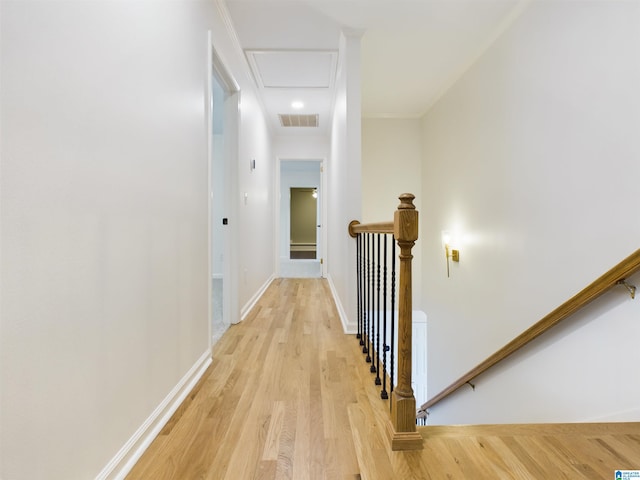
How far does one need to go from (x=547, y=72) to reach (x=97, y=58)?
104 inches

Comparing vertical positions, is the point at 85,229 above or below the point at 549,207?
below

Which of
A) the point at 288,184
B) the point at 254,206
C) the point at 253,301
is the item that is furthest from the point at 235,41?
the point at 288,184

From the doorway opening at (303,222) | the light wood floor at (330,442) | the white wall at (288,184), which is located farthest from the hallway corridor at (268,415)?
the doorway opening at (303,222)

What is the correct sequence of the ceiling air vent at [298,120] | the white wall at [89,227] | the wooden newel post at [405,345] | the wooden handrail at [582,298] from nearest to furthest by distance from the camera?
the white wall at [89,227] → the wooden newel post at [405,345] → the wooden handrail at [582,298] → the ceiling air vent at [298,120]

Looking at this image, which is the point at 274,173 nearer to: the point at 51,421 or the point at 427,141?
the point at 427,141

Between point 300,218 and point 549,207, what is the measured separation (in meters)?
8.98

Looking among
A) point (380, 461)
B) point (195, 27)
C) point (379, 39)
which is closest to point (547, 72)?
point (379, 39)

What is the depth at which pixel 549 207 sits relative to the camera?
2.12 metres

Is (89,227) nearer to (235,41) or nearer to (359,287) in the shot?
(359,287)

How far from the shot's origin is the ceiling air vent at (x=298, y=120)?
4.66 m

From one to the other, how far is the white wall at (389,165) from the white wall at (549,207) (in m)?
1.17

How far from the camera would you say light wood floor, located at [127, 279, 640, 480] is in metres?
1.09

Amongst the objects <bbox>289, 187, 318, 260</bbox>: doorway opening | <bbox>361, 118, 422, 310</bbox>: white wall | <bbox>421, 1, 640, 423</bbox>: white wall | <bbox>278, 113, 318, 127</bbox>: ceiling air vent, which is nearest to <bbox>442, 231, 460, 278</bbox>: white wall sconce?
<bbox>421, 1, 640, 423</bbox>: white wall

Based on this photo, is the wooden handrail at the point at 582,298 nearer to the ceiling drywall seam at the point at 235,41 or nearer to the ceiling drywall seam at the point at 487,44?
the ceiling drywall seam at the point at 487,44
